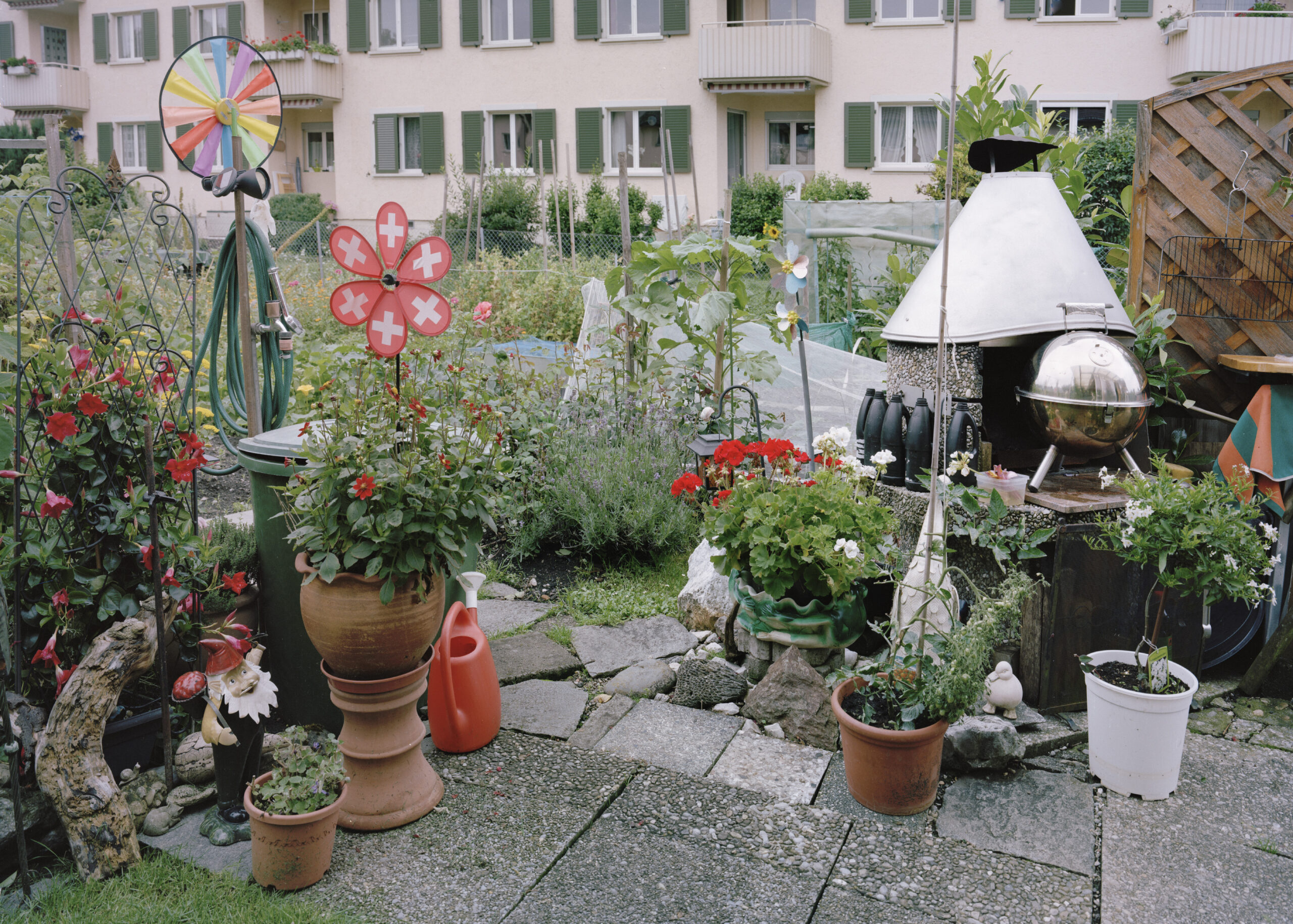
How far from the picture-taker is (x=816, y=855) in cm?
276

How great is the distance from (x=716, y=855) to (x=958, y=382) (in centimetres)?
224

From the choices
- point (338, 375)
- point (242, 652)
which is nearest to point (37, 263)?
point (338, 375)

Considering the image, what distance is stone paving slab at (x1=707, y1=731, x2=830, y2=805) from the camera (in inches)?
123

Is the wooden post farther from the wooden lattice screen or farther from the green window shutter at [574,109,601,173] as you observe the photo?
the green window shutter at [574,109,601,173]

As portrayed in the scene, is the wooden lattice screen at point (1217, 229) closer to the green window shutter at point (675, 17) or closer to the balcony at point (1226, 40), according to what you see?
the balcony at point (1226, 40)

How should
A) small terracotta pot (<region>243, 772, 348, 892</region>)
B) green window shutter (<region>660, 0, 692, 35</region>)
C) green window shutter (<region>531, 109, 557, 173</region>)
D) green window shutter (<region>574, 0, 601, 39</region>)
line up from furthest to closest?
green window shutter (<region>531, 109, 557, 173</region>)
green window shutter (<region>574, 0, 601, 39</region>)
green window shutter (<region>660, 0, 692, 35</region>)
small terracotta pot (<region>243, 772, 348, 892</region>)

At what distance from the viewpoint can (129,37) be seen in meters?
24.9

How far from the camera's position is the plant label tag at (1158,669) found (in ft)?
10.0

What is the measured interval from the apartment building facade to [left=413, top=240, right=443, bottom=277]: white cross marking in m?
14.6

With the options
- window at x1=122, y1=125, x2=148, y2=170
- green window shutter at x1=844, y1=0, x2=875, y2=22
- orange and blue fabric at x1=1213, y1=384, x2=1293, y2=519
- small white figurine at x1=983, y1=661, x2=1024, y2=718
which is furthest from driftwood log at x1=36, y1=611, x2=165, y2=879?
window at x1=122, y1=125, x2=148, y2=170

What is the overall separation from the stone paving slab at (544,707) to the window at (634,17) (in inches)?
740

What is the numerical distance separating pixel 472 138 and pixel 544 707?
63.6 feet

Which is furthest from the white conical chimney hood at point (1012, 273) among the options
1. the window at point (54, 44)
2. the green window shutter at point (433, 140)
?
the window at point (54, 44)

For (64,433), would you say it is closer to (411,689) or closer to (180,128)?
(411,689)
